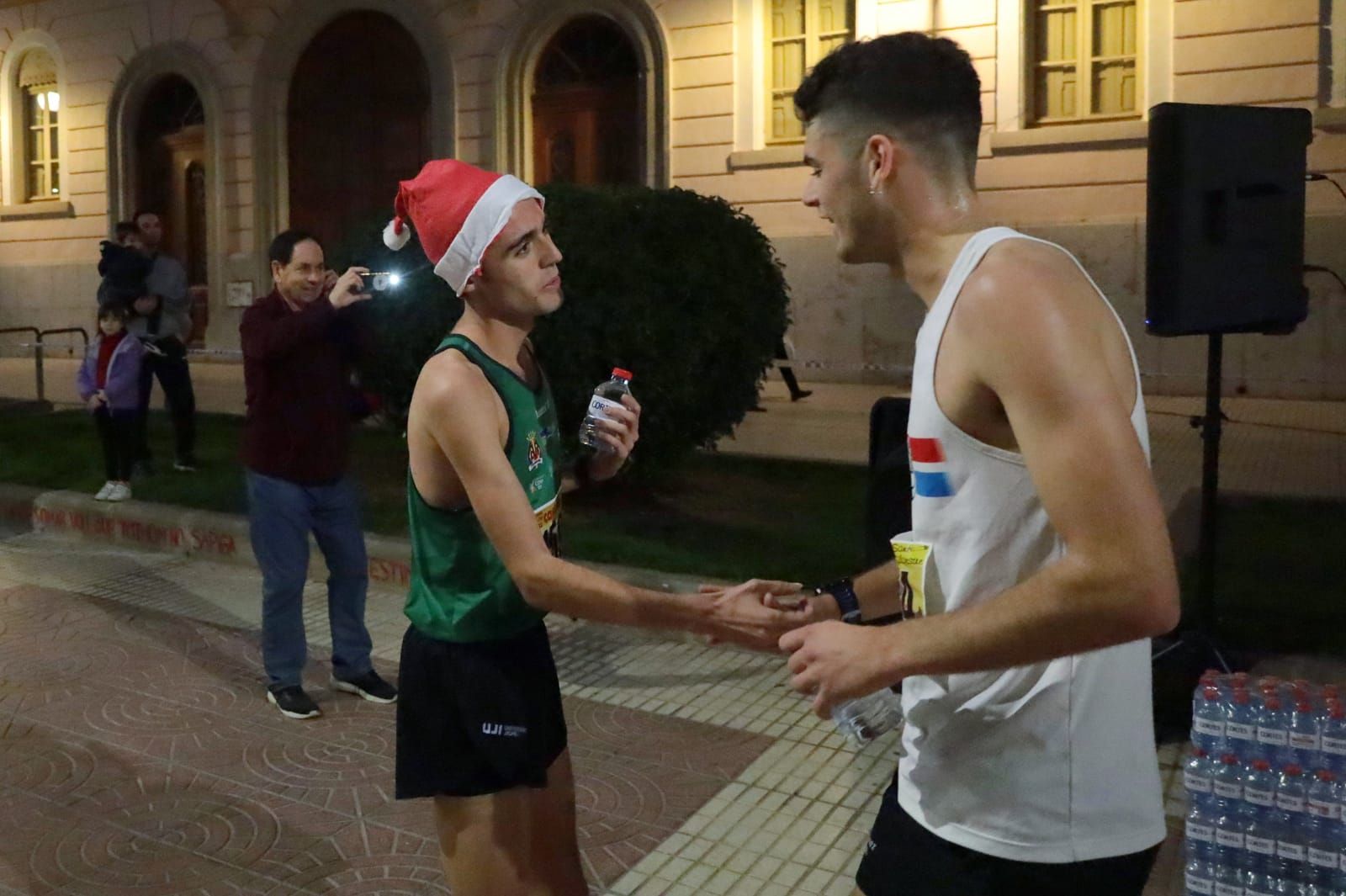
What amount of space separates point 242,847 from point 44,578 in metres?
4.53

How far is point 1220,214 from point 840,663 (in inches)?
157

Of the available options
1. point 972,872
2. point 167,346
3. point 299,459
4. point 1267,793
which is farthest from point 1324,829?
point 167,346

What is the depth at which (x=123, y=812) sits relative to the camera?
4504 millimetres

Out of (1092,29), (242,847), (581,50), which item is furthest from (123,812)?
(581,50)

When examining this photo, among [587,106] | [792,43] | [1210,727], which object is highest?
[792,43]

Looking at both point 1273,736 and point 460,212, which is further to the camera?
point 1273,736

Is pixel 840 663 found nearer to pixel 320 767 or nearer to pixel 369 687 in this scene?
pixel 320 767

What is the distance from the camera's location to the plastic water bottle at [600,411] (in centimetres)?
312

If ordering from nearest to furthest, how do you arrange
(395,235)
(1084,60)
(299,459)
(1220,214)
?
(395,235)
(1220,214)
(299,459)
(1084,60)

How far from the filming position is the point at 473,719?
2.67 m

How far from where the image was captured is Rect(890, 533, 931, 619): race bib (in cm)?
191

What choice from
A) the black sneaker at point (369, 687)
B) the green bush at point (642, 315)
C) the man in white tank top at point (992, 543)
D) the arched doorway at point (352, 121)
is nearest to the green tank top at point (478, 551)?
the man in white tank top at point (992, 543)

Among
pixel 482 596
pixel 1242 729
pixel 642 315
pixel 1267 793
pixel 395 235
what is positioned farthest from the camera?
pixel 642 315

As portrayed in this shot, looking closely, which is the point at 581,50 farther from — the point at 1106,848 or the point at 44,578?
the point at 1106,848
